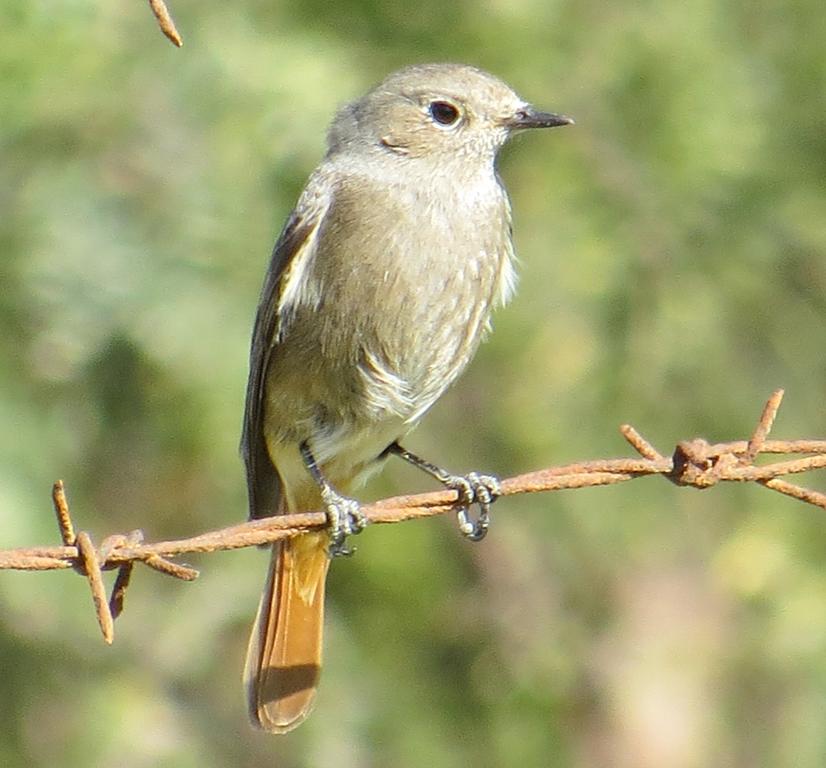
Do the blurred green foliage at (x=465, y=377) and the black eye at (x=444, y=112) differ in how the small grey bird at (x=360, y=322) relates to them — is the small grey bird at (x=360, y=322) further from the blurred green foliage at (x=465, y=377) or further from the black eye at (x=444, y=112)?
the blurred green foliage at (x=465, y=377)

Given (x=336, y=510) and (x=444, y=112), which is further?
(x=444, y=112)

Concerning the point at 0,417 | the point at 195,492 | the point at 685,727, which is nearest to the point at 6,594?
the point at 0,417

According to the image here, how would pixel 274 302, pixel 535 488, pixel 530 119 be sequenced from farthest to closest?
pixel 530 119
pixel 274 302
pixel 535 488

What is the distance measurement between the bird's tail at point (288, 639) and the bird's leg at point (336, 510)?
10 cm

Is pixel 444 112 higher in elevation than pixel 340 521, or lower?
higher

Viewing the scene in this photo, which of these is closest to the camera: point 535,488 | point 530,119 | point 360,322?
point 535,488

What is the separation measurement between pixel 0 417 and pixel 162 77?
1.15 meters

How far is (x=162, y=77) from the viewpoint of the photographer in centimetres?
499

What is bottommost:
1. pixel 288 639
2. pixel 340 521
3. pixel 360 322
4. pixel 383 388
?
pixel 288 639

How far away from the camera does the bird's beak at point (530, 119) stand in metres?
4.16

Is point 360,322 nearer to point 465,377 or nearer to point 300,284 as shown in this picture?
point 300,284

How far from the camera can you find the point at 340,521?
3.63m

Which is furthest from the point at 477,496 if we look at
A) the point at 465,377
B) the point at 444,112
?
the point at 465,377

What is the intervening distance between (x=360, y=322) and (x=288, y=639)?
2.46 ft
